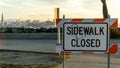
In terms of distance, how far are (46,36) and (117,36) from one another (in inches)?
215

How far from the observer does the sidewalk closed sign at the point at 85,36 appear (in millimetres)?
10984

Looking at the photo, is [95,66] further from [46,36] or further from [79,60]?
[46,36]

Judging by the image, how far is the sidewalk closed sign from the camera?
11.0 metres

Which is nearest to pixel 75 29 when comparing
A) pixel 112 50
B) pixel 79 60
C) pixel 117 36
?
pixel 112 50

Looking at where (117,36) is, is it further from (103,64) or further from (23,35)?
(103,64)

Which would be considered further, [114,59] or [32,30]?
[32,30]

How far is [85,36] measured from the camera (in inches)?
436

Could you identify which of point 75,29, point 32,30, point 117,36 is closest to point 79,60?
point 75,29

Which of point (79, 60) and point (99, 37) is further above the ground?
point (99, 37)

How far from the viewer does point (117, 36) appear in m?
32.5

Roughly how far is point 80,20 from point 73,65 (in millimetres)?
3206

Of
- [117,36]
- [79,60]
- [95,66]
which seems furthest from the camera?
[117,36]

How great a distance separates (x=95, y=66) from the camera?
45.6ft

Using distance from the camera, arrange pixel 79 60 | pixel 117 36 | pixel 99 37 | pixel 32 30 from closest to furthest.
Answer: pixel 99 37, pixel 79 60, pixel 117 36, pixel 32 30
